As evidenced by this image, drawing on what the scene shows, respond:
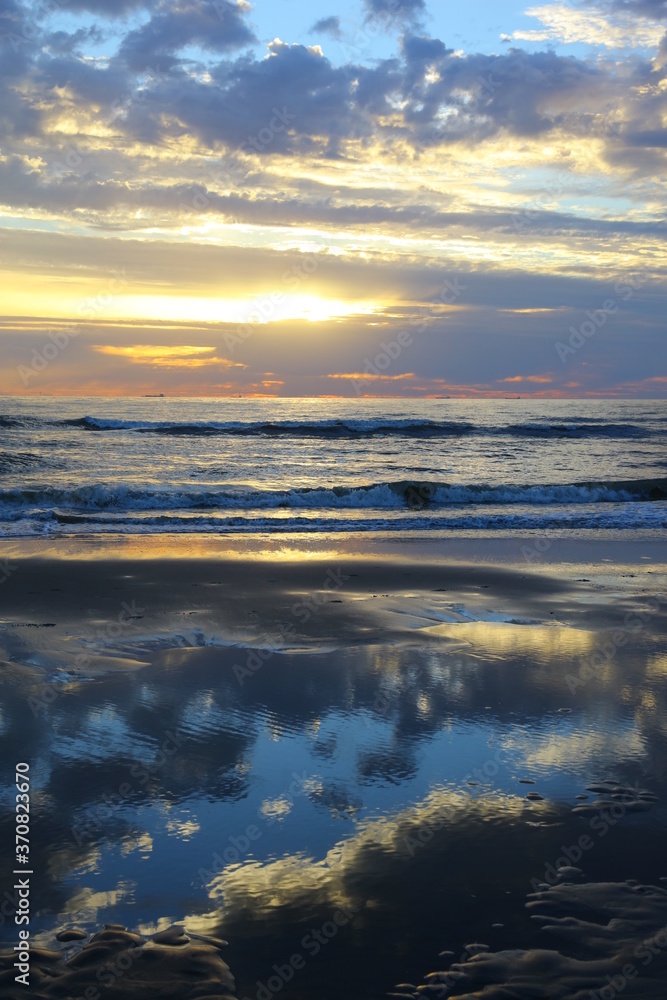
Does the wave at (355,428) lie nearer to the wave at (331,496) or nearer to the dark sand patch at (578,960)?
the wave at (331,496)

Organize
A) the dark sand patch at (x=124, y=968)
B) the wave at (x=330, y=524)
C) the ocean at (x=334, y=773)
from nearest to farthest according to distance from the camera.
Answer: the dark sand patch at (x=124, y=968)
the ocean at (x=334, y=773)
the wave at (x=330, y=524)

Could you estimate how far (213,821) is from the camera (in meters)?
3.90

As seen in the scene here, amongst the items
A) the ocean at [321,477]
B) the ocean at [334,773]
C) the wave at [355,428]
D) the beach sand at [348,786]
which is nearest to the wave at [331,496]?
the ocean at [321,477]

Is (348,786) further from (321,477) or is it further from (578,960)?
(321,477)

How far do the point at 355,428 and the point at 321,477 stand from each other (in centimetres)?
A: 1944

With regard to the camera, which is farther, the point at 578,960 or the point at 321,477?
the point at 321,477

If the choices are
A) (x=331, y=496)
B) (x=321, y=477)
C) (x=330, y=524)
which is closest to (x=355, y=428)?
(x=321, y=477)

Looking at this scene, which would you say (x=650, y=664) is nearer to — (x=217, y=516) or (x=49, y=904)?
(x=49, y=904)

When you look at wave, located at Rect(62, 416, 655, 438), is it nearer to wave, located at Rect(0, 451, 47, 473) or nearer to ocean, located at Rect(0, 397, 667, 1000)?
wave, located at Rect(0, 451, 47, 473)

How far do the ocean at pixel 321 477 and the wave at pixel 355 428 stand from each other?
0.13 m

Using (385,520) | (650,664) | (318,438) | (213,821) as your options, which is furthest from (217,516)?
(318,438)

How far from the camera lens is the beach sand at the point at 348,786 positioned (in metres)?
3.00

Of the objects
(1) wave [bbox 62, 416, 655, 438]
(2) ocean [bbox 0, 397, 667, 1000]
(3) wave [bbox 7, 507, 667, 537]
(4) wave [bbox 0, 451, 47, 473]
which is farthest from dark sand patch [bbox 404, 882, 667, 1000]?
(1) wave [bbox 62, 416, 655, 438]

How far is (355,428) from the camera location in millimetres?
46000
